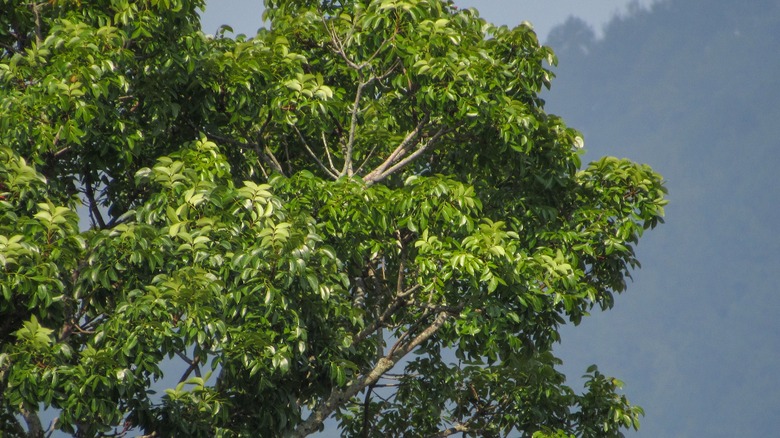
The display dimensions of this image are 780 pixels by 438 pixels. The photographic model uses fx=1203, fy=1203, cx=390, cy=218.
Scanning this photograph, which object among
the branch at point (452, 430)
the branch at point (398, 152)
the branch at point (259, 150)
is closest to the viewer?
the branch at point (259, 150)

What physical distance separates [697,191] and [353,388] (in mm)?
70894

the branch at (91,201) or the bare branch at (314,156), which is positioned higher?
the bare branch at (314,156)

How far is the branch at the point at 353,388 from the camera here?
11125 mm

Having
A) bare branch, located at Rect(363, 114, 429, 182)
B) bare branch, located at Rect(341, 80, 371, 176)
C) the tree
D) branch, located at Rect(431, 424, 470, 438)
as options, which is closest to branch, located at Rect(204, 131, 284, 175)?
the tree

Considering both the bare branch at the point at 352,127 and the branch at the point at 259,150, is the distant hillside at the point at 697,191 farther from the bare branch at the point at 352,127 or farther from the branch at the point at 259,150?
the bare branch at the point at 352,127

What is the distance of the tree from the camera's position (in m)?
8.95

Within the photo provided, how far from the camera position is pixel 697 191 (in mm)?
79125

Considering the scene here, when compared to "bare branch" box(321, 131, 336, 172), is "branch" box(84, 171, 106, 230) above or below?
below

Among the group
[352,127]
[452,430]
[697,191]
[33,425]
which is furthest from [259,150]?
[697,191]

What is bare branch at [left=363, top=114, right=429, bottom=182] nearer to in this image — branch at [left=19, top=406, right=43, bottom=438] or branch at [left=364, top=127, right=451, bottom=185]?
branch at [left=364, top=127, right=451, bottom=185]

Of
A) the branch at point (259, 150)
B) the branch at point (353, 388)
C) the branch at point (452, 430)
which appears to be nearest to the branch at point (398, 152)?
the branch at point (259, 150)

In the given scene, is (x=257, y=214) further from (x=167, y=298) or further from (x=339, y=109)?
(x=339, y=109)

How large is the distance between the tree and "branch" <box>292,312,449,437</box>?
0.08 ft

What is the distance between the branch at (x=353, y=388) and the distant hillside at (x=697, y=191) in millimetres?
56552
